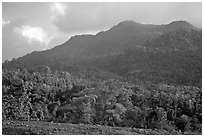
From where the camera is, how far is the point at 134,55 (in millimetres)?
79750

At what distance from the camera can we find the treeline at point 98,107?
966 inches

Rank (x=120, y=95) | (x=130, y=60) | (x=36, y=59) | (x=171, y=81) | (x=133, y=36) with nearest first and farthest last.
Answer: (x=120, y=95) < (x=171, y=81) < (x=130, y=60) < (x=36, y=59) < (x=133, y=36)

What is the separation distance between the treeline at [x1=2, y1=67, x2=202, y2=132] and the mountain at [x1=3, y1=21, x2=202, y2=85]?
2404 centimetres

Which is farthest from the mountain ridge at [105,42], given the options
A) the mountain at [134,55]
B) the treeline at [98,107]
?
the treeline at [98,107]

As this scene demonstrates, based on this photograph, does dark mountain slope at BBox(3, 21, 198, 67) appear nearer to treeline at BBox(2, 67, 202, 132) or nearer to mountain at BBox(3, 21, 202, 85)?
mountain at BBox(3, 21, 202, 85)

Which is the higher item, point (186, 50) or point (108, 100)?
point (186, 50)

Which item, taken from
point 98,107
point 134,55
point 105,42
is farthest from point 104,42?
point 98,107

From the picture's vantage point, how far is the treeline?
80.5ft

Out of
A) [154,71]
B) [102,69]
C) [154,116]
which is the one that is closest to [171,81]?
[154,71]

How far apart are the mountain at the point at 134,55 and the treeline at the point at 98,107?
78.9ft

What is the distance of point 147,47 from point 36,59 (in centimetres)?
2869

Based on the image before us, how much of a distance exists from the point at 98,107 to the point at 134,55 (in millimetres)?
53034

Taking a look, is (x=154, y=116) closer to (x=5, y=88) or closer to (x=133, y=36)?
(x=5, y=88)

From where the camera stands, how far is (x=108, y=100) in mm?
29016
